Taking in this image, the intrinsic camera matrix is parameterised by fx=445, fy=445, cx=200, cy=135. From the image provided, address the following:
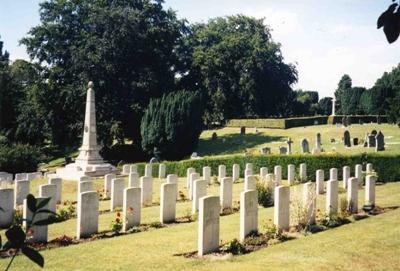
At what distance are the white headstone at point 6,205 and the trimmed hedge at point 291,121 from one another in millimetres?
41981

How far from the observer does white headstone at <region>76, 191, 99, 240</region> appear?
11.1 metres

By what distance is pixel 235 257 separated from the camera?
9.03 meters

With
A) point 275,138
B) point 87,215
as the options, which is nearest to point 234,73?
point 275,138

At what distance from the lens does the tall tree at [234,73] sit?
2035 inches

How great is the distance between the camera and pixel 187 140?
40.2 meters

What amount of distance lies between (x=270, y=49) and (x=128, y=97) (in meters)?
20.8

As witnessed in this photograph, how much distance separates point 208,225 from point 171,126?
2984cm

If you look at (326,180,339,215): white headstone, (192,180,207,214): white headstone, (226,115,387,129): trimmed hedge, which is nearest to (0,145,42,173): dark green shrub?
(192,180,207,214): white headstone

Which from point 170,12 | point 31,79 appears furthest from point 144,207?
point 170,12

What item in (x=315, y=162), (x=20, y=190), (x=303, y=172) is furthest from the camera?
(x=315, y=162)

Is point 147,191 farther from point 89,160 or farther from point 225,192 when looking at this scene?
point 89,160

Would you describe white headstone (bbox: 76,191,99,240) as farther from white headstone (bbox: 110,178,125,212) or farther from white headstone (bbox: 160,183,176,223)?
white headstone (bbox: 110,178,125,212)

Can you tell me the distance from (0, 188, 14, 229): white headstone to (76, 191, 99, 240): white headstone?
6.50ft

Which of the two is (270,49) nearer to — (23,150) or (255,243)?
(23,150)
